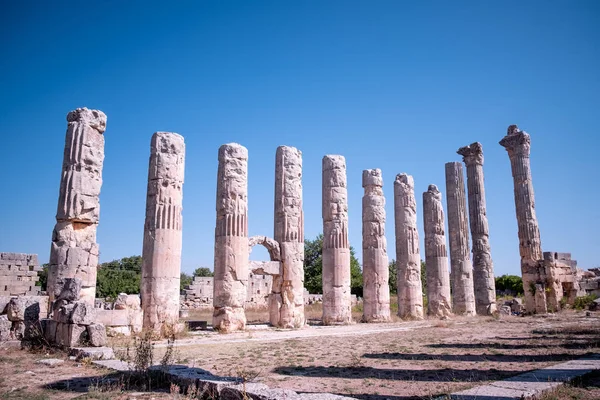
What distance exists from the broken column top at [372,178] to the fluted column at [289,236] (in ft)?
14.6

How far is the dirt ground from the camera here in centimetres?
664

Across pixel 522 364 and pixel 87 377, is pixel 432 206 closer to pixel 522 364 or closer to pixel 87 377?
pixel 522 364

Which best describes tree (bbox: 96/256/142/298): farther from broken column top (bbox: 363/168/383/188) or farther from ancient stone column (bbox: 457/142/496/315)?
ancient stone column (bbox: 457/142/496/315)

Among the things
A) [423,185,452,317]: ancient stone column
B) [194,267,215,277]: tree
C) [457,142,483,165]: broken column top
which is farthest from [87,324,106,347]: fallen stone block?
[194,267,215,277]: tree

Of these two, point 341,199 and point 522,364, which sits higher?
point 341,199

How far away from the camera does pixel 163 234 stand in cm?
1526

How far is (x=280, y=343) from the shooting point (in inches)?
493

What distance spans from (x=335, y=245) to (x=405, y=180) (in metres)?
6.23

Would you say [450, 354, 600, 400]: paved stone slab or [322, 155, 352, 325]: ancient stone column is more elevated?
[322, 155, 352, 325]: ancient stone column

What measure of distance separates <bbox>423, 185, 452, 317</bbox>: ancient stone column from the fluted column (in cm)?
829

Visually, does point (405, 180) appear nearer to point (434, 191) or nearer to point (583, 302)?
point (434, 191)

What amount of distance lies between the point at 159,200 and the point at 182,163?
1.57 meters

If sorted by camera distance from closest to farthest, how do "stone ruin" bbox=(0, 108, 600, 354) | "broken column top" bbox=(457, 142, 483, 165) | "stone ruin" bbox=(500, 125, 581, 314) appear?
1. "stone ruin" bbox=(0, 108, 600, 354)
2. "stone ruin" bbox=(500, 125, 581, 314)
3. "broken column top" bbox=(457, 142, 483, 165)

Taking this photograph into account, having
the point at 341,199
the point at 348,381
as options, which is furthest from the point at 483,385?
the point at 341,199
